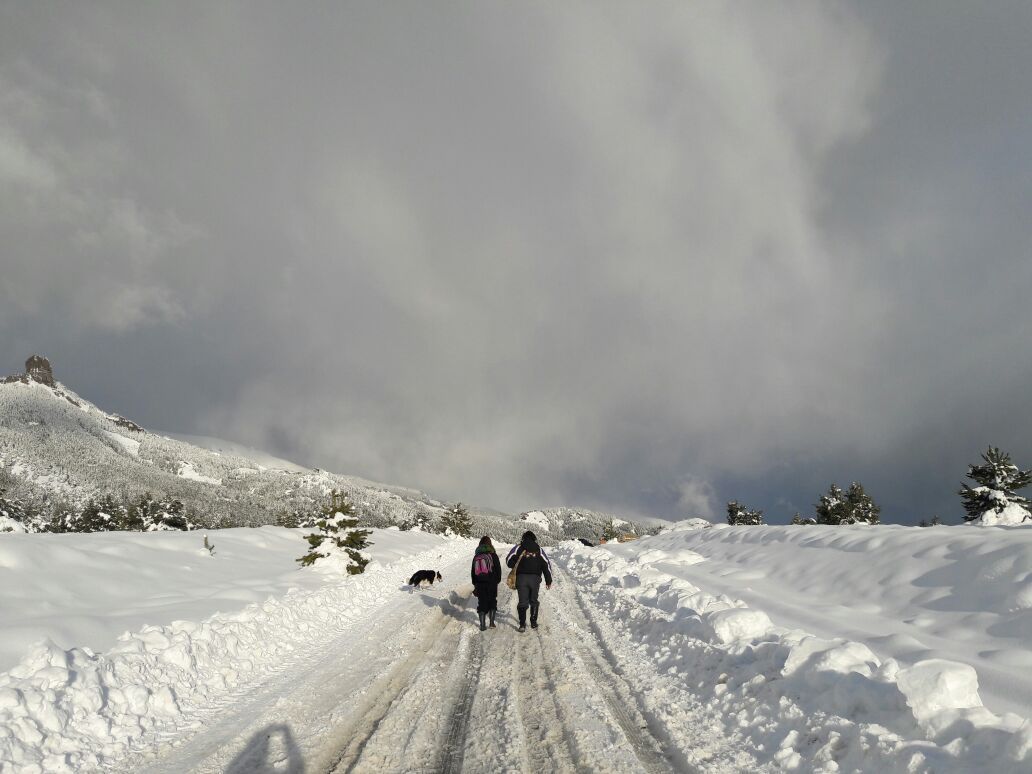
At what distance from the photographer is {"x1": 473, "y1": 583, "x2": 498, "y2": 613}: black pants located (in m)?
10.7

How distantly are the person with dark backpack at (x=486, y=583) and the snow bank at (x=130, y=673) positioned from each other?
3405mm

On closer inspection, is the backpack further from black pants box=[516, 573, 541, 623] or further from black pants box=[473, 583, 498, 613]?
black pants box=[516, 573, 541, 623]

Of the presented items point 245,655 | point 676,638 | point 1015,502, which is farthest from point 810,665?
point 1015,502

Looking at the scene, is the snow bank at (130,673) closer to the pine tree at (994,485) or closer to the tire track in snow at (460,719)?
the tire track in snow at (460,719)

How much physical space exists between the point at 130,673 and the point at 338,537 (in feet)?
52.9

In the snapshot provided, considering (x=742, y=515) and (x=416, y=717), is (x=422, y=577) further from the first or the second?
(x=742, y=515)

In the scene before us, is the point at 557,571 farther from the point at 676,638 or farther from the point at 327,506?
the point at 676,638

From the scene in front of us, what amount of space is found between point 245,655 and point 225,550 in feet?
53.8

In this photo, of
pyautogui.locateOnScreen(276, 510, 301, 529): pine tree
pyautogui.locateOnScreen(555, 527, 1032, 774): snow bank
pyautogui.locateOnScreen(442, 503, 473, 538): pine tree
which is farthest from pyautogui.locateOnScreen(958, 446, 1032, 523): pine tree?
pyautogui.locateOnScreen(276, 510, 301, 529): pine tree

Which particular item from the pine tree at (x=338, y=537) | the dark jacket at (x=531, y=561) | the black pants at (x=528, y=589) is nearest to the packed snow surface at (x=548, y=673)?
the black pants at (x=528, y=589)

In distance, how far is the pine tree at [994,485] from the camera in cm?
3100

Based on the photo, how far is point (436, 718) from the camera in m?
5.83

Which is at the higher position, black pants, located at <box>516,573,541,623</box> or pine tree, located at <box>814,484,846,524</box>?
pine tree, located at <box>814,484,846,524</box>

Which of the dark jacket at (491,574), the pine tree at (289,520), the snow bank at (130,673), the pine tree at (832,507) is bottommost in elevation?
the pine tree at (289,520)
